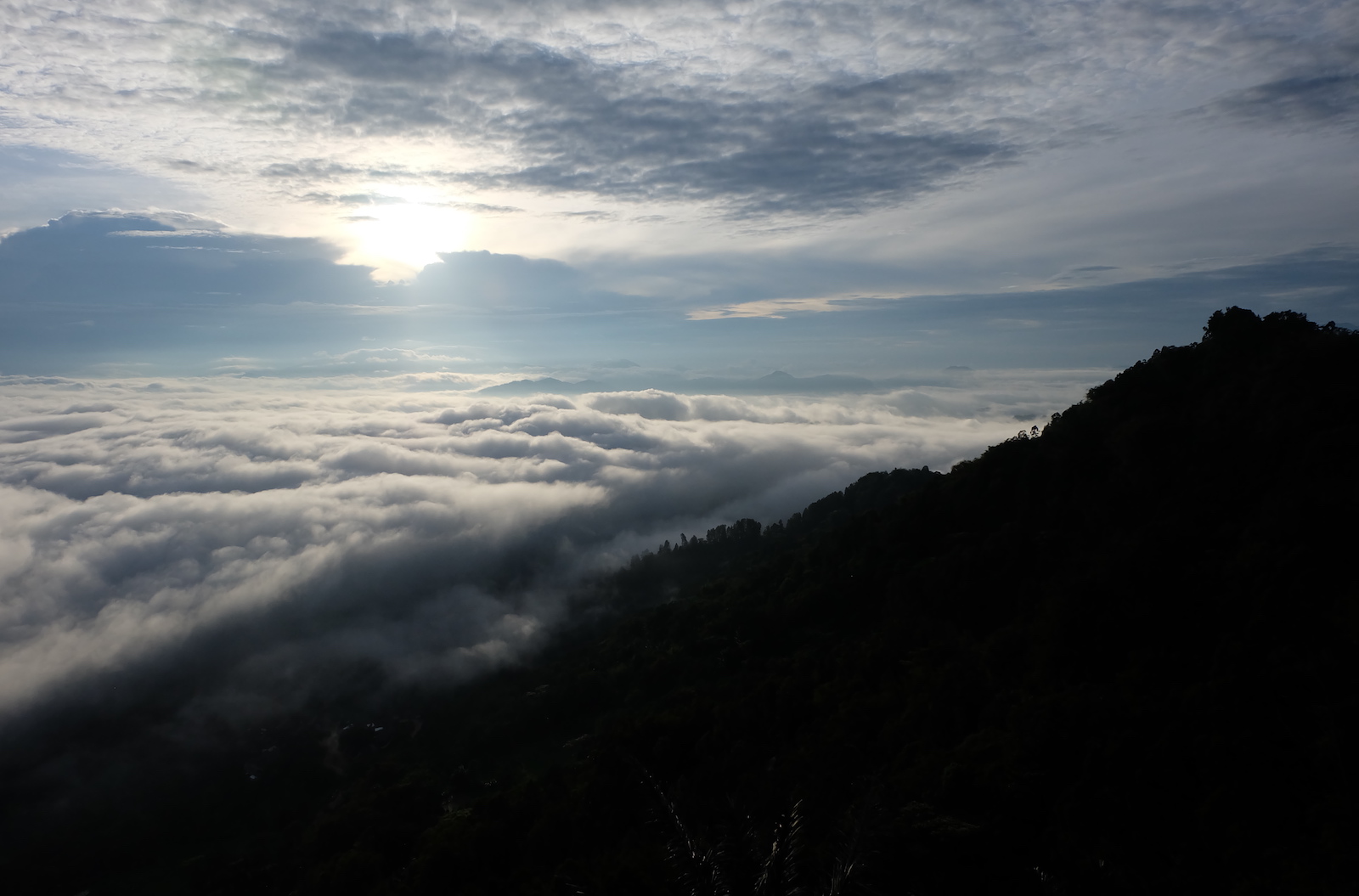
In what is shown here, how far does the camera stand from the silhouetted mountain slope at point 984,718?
15.8m

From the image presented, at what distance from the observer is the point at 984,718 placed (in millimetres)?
24109

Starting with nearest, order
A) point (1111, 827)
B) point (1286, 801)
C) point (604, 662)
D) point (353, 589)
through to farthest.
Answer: point (1286, 801) → point (1111, 827) → point (604, 662) → point (353, 589)

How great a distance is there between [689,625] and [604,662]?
8.78 metres

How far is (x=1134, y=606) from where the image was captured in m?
24.0

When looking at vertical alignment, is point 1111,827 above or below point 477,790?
above

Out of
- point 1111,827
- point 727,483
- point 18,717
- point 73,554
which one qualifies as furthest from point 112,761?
point 727,483

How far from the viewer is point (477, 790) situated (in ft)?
151

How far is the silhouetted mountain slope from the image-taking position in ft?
51.8

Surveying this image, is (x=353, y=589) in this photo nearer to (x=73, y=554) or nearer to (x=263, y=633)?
(x=263, y=633)

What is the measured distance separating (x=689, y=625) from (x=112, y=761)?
50.4 m

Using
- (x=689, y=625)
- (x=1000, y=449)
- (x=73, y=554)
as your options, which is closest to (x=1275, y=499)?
(x=1000, y=449)

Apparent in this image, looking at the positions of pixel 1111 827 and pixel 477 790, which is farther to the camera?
pixel 477 790

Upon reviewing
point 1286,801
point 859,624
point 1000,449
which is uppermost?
point 1000,449

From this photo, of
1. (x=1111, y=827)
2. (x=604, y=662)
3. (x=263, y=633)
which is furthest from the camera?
(x=263, y=633)
